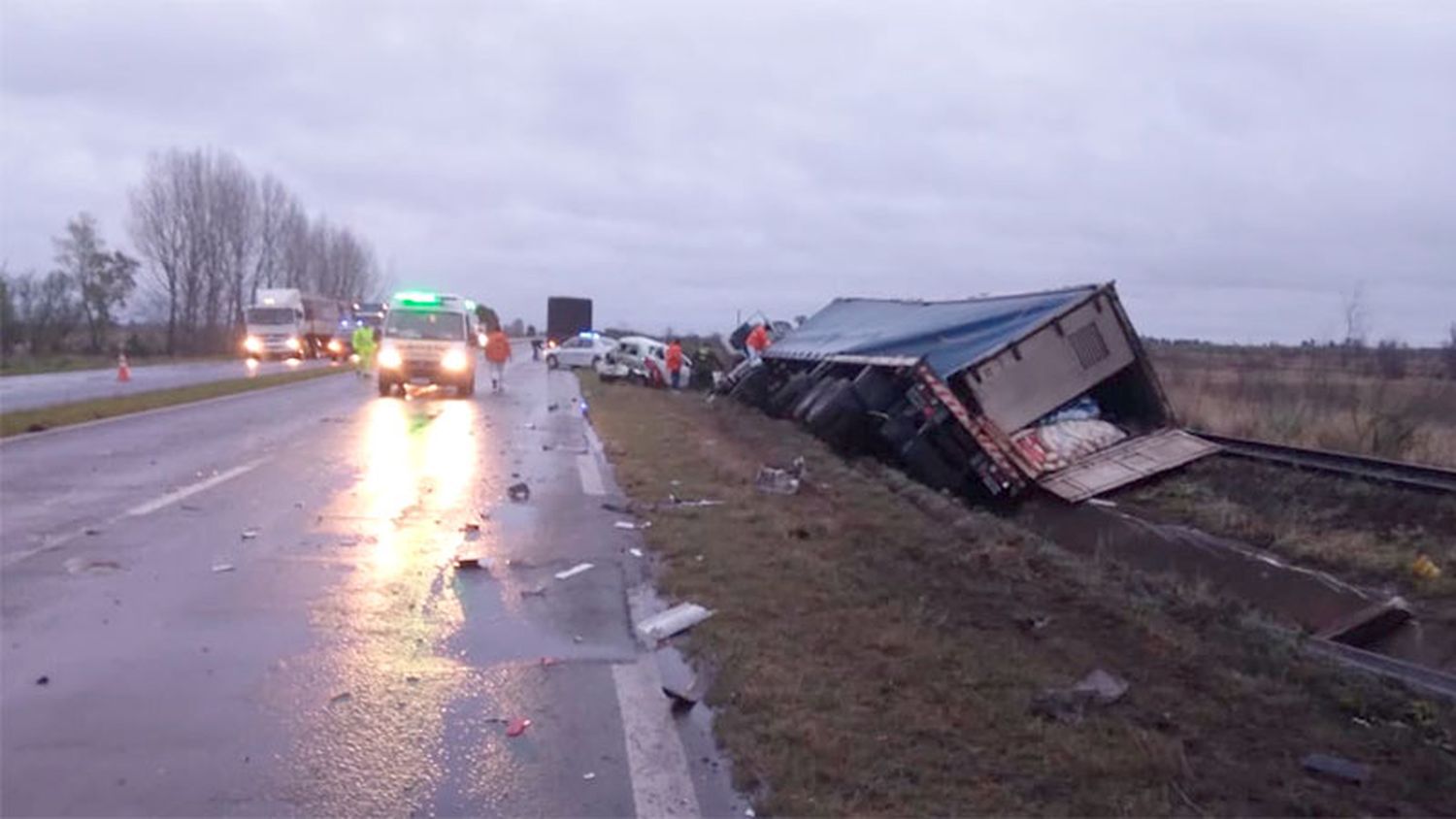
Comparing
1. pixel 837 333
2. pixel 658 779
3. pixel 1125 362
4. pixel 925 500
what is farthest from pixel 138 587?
pixel 837 333

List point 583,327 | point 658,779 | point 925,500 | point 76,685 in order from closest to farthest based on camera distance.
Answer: point 658,779 → point 76,685 → point 925,500 → point 583,327

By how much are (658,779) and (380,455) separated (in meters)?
13.0

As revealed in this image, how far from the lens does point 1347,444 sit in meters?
20.9

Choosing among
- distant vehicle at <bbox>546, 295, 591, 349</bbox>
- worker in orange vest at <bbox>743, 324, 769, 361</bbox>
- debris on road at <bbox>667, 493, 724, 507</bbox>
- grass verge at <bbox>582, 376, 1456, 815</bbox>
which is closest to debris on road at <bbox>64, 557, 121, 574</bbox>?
grass verge at <bbox>582, 376, 1456, 815</bbox>

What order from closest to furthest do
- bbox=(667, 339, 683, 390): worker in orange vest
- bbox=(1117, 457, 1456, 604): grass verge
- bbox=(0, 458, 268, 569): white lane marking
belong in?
Result: bbox=(0, 458, 268, 569): white lane marking → bbox=(1117, 457, 1456, 604): grass verge → bbox=(667, 339, 683, 390): worker in orange vest

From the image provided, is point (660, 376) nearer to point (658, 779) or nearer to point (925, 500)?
point (925, 500)

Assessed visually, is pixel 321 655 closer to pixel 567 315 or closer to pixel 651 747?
pixel 651 747

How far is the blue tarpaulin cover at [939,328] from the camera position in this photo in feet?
60.0

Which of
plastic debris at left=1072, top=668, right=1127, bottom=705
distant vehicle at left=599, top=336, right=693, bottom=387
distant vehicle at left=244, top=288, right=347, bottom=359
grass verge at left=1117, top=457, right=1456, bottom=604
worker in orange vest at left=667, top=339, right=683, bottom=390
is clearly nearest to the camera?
plastic debris at left=1072, top=668, right=1127, bottom=705

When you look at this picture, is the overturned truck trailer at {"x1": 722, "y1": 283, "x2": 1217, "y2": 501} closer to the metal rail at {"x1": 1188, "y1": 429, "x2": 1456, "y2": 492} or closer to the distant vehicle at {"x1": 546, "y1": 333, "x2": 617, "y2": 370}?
the metal rail at {"x1": 1188, "y1": 429, "x2": 1456, "y2": 492}

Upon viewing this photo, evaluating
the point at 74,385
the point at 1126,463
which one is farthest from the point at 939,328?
the point at 74,385

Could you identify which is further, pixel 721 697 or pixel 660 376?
pixel 660 376

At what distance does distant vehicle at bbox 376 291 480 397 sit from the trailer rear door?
1836 centimetres

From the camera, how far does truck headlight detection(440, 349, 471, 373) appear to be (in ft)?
106
